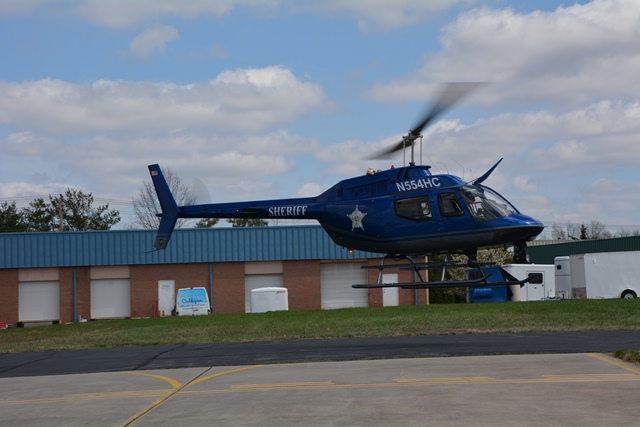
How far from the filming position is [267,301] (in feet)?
135

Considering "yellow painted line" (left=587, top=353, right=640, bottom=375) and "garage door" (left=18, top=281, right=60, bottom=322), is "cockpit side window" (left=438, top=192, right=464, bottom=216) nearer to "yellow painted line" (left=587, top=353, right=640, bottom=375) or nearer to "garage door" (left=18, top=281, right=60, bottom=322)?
"yellow painted line" (left=587, top=353, right=640, bottom=375)

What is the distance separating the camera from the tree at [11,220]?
3305 inches

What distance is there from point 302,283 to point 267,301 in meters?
8.06

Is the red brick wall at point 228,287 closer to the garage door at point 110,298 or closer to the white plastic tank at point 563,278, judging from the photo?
the garage door at point 110,298

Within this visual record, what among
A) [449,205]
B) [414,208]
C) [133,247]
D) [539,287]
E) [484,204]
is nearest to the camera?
[484,204]

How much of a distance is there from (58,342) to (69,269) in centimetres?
2359

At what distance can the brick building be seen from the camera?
4838 centimetres

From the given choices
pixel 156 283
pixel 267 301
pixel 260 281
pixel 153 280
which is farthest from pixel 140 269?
pixel 267 301

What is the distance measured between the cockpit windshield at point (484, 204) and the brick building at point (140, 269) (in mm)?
30833

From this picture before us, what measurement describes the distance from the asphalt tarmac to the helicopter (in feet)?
7.24

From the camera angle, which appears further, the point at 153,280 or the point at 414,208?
the point at 153,280

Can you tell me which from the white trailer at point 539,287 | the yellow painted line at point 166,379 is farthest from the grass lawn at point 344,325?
the white trailer at point 539,287

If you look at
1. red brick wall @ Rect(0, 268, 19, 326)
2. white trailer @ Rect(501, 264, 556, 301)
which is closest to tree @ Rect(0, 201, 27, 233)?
red brick wall @ Rect(0, 268, 19, 326)

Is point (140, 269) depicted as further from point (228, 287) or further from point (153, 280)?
point (228, 287)
